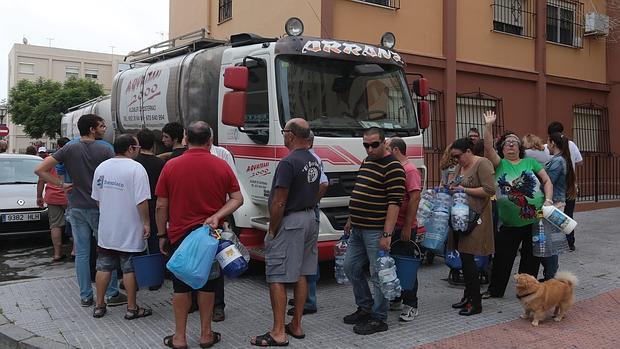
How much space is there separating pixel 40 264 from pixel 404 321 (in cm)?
530

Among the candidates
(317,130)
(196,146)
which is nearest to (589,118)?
(317,130)

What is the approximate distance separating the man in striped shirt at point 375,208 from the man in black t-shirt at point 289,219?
431 mm

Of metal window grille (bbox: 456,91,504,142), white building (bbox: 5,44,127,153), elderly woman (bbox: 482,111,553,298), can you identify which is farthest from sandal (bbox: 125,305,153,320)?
white building (bbox: 5,44,127,153)

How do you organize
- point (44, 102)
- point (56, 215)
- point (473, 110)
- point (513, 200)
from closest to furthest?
point (513, 200)
point (56, 215)
point (473, 110)
point (44, 102)

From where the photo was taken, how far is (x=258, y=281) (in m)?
6.72

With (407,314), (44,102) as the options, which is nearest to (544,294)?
(407,314)

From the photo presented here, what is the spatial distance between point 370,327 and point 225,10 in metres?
10.3

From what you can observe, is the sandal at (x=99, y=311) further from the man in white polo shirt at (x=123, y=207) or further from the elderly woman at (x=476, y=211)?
the elderly woman at (x=476, y=211)

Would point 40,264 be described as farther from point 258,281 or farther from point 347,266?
point 347,266

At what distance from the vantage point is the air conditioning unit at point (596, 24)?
571 inches

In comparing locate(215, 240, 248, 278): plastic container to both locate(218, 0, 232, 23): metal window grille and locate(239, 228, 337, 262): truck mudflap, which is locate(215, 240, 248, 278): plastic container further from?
locate(218, 0, 232, 23): metal window grille

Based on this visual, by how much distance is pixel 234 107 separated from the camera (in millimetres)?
5922

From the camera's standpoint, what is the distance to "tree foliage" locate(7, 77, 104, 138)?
115 ft

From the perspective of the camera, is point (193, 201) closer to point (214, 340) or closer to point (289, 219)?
point (289, 219)
